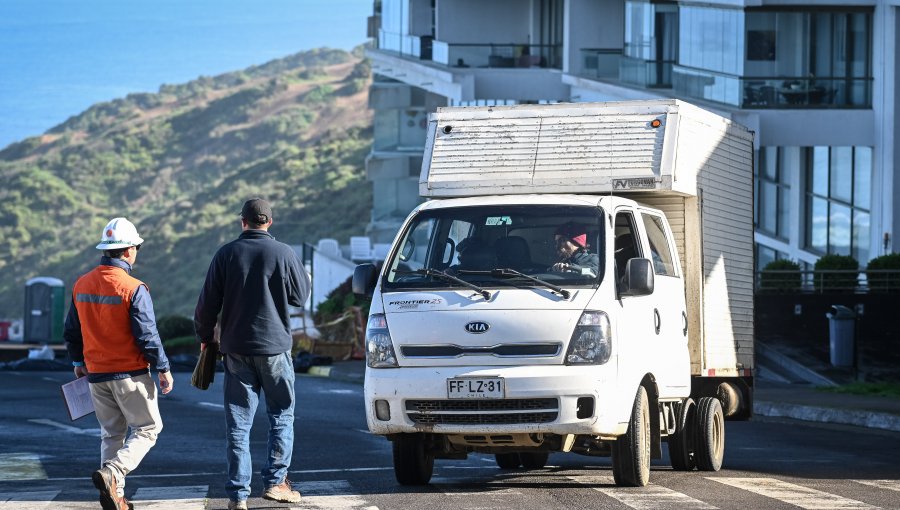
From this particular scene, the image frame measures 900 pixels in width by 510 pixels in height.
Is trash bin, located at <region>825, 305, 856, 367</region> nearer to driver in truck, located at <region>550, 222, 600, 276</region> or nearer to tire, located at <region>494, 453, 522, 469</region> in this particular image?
tire, located at <region>494, 453, 522, 469</region>

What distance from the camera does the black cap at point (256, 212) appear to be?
412 inches

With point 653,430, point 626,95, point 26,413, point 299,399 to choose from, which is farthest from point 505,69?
point 653,430

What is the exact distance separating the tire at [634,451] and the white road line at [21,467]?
191 inches

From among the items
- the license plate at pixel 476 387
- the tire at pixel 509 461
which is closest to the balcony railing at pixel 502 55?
the tire at pixel 509 461

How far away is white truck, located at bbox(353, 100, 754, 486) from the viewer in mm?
11164

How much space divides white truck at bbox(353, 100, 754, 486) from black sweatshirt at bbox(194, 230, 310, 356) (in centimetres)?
120

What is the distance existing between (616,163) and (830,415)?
10.6m

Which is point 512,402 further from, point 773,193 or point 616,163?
point 773,193

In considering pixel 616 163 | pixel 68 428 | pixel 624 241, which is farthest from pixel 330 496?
pixel 68 428

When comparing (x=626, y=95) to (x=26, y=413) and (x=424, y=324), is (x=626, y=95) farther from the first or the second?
(x=424, y=324)

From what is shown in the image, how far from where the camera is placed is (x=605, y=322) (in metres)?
11.2

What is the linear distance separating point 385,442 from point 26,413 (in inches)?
281

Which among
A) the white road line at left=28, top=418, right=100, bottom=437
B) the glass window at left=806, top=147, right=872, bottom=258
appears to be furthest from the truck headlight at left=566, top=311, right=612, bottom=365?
the glass window at left=806, top=147, right=872, bottom=258

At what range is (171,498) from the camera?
37.6 feet
